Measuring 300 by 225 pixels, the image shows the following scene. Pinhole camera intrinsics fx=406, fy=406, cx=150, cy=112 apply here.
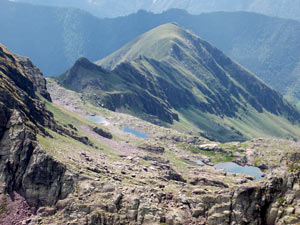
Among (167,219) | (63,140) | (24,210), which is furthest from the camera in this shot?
(63,140)

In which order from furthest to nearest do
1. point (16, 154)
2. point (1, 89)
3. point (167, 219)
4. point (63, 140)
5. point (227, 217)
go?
point (63, 140) < point (1, 89) < point (16, 154) < point (167, 219) < point (227, 217)

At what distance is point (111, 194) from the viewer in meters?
116

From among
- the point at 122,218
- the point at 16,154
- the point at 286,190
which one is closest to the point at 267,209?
the point at 286,190

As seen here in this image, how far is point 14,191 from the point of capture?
11969cm

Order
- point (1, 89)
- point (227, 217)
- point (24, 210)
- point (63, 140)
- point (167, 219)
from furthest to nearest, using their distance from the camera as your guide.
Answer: point (63, 140), point (1, 89), point (24, 210), point (167, 219), point (227, 217)

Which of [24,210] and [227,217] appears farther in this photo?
[24,210]

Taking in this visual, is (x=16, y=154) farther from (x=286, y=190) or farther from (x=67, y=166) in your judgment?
(x=286, y=190)

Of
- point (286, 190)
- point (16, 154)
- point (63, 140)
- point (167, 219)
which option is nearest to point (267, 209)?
point (286, 190)

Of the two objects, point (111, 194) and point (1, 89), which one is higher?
point (1, 89)

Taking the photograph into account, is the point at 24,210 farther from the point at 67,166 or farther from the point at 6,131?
the point at 6,131

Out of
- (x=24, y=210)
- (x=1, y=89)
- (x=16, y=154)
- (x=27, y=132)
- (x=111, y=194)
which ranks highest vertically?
(x=1, y=89)

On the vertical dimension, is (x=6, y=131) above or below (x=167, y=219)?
above

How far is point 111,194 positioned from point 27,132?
126 feet

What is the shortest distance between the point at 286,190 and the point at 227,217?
15534mm
